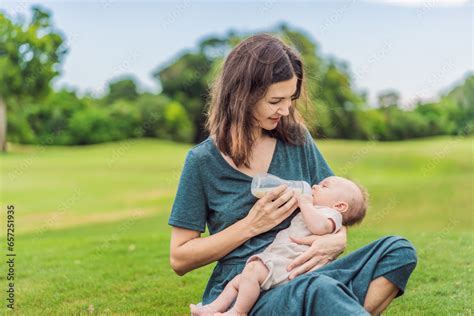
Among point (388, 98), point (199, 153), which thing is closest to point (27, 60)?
point (388, 98)

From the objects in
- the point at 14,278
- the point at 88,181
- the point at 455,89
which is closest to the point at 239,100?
the point at 14,278

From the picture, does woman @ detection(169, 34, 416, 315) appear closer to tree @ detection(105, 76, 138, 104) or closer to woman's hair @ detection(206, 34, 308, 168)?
woman's hair @ detection(206, 34, 308, 168)

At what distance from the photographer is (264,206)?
2676mm

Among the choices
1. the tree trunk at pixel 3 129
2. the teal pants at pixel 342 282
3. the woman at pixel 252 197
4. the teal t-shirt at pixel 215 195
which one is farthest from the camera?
the tree trunk at pixel 3 129

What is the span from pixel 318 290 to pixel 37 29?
19.4 metres

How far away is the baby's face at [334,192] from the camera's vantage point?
2.81 metres

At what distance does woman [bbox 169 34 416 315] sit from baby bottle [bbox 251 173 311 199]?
0.17 feet

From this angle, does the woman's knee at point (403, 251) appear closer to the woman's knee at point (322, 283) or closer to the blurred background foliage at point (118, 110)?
the woman's knee at point (322, 283)

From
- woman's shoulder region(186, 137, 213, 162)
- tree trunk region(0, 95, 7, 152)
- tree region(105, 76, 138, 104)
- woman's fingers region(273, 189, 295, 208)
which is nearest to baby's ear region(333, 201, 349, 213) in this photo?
woman's fingers region(273, 189, 295, 208)

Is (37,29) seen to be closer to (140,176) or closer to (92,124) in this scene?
(92,124)

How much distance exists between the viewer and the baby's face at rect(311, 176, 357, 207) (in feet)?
9.21

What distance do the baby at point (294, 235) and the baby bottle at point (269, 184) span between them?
47mm

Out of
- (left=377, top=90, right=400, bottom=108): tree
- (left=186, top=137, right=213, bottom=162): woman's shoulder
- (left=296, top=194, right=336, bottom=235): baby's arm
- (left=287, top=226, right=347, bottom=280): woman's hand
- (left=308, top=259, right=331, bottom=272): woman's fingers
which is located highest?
(left=186, top=137, right=213, bottom=162): woman's shoulder

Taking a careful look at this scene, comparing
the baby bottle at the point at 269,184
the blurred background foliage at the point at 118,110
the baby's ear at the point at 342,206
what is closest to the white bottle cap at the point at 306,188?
the baby bottle at the point at 269,184
